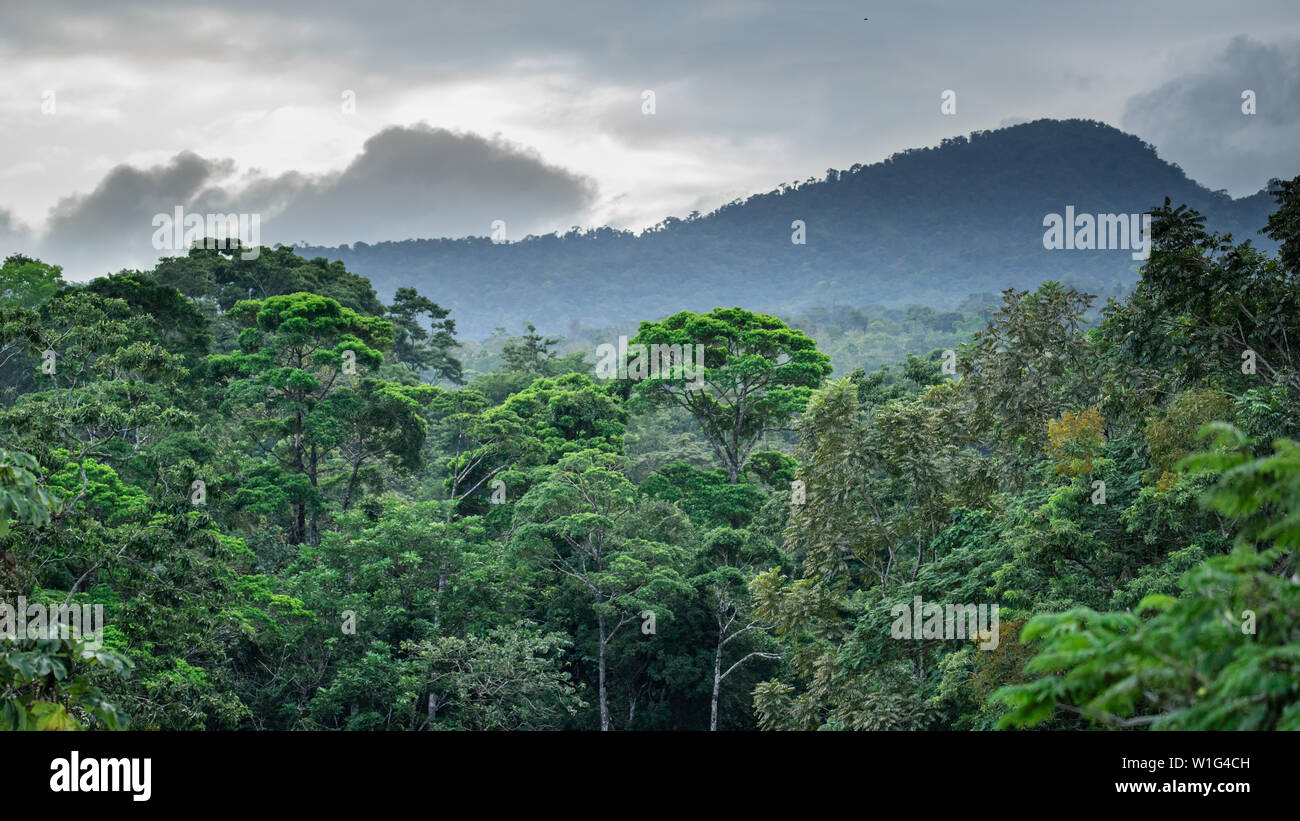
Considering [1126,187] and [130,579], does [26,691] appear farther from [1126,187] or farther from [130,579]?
[1126,187]

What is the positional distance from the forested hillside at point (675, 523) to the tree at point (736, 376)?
0.12 m

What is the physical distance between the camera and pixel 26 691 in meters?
6.13

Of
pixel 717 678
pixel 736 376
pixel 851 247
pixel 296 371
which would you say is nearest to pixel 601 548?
pixel 717 678

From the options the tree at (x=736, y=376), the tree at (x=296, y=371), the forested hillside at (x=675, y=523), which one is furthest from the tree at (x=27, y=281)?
the tree at (x=736, y=376)

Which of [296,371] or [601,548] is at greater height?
[296,371]

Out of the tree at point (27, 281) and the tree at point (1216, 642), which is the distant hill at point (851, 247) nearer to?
the tree at point (27, 281)

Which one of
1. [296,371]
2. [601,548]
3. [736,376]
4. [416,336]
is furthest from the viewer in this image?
[416,336]

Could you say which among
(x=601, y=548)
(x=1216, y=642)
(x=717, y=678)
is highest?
(x=1216, y=642)

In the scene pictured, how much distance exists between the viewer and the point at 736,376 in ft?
84.5

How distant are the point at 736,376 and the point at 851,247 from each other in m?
108

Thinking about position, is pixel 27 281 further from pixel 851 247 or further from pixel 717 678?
pixel 851 247

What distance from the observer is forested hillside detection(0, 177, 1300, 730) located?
14.3ft
